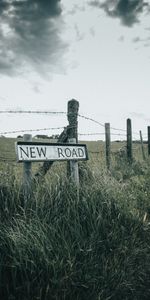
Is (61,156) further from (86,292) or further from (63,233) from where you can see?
(86,292)

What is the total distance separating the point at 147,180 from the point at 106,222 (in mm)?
2607

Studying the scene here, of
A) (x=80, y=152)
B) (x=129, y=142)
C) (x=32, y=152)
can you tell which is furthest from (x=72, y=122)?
(x=129, y=142)

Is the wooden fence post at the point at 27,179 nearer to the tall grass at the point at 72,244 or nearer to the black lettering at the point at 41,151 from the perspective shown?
the tall grass at the point at 72,244

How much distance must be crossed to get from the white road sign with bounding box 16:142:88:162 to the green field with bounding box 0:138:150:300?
0.34m

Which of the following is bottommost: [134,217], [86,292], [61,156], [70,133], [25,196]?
[86,292]

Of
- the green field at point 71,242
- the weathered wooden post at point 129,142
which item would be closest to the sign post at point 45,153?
the green field at point 71,242

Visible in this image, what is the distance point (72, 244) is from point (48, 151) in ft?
5.19

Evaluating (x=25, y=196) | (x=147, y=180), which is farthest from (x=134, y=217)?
(x=147, y=180)

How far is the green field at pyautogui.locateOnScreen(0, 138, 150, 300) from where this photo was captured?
2.62m

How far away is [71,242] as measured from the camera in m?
3.10

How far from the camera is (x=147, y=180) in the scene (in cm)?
589

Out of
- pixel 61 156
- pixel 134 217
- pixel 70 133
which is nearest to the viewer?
pixel 134 217

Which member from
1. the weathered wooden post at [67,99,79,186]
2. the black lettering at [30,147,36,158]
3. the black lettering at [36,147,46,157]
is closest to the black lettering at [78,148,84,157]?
the weathered wooden post at [67,99,79,186]

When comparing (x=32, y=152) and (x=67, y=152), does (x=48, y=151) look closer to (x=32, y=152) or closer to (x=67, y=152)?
(x=32, y=152)
